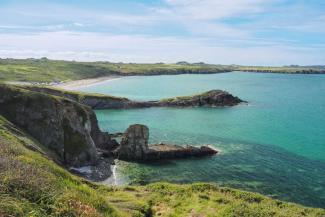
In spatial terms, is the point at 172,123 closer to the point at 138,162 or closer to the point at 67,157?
the point at 138,162

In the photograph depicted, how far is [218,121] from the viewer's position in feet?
393

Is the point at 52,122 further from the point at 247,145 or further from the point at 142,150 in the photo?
the point at 247,145

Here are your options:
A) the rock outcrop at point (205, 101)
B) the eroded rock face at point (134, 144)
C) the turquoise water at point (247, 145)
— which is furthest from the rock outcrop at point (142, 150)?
the rock outcrop at point (205, 101)

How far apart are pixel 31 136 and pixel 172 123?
55189mm

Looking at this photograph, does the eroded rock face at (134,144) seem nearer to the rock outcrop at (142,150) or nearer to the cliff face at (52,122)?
the rock outcrop at (142,150)

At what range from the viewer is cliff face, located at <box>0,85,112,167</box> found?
221 feet

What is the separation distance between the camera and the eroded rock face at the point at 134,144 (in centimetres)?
7414

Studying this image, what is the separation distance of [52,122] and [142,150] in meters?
16.9

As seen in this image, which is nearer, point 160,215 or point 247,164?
point 160,215

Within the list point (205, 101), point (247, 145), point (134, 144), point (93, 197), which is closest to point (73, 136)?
point (134, 144)

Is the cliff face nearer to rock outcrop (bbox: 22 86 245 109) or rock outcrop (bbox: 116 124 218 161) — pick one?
rock outcrop (bbox: 116 124 218 161)

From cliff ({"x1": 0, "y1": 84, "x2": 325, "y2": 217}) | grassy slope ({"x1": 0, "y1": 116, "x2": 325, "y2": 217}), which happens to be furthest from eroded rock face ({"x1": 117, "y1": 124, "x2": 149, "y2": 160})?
grassy slope ({"x1": 0, "y1": 116, "x2": 325, "y2": 217})

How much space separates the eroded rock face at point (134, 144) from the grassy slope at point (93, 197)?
69.6 feet

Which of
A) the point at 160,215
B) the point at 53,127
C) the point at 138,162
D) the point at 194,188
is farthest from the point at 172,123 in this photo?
the point at 160,215
